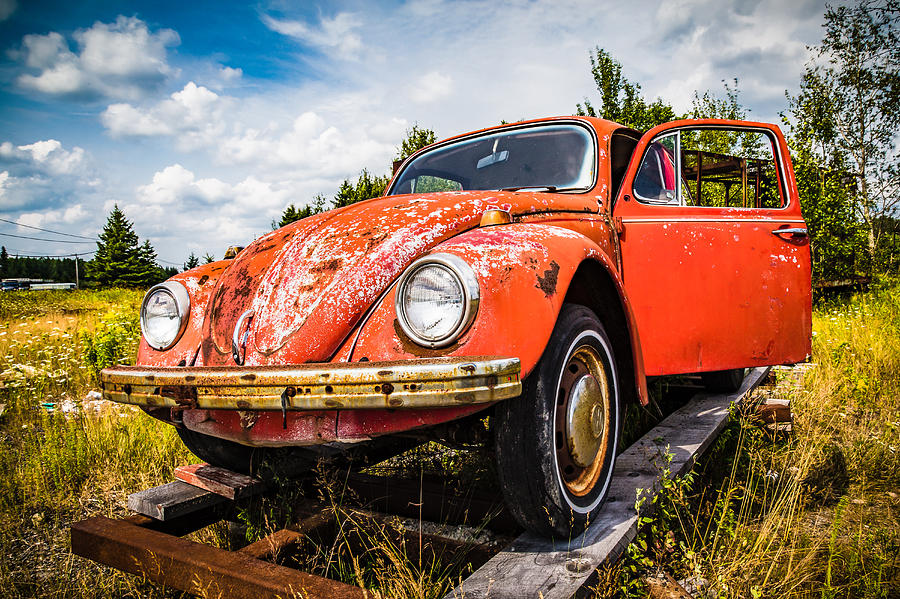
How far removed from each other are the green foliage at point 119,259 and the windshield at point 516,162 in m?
45.8

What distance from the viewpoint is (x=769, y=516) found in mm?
2152

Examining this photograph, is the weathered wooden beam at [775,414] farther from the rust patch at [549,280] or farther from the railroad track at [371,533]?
the rust patch at [549,280]

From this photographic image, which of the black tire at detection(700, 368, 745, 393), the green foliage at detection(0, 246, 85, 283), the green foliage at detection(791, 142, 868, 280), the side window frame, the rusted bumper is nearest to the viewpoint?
the rusted bumper

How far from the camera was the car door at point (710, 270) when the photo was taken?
2680 millimetres

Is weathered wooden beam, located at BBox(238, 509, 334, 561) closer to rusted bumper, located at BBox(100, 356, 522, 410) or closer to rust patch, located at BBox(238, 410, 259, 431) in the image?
rust patch, located at BBox(238, 410, 259, 431)

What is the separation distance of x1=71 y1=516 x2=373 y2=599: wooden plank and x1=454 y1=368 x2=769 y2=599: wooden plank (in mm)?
346

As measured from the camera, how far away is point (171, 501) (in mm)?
2188

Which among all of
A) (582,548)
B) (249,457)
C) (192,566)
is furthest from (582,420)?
(249,457)

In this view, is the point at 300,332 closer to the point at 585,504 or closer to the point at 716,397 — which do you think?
the point at 585,504

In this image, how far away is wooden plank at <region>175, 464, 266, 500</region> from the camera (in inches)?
88.1

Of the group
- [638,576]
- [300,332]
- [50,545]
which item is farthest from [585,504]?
[50,545]

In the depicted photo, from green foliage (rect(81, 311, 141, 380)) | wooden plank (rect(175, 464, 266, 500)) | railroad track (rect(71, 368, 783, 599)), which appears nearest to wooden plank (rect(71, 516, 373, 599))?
railroad track (rect(71, 368, 783, 599))

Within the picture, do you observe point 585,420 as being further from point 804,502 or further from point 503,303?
point 804,502

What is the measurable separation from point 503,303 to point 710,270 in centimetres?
169
